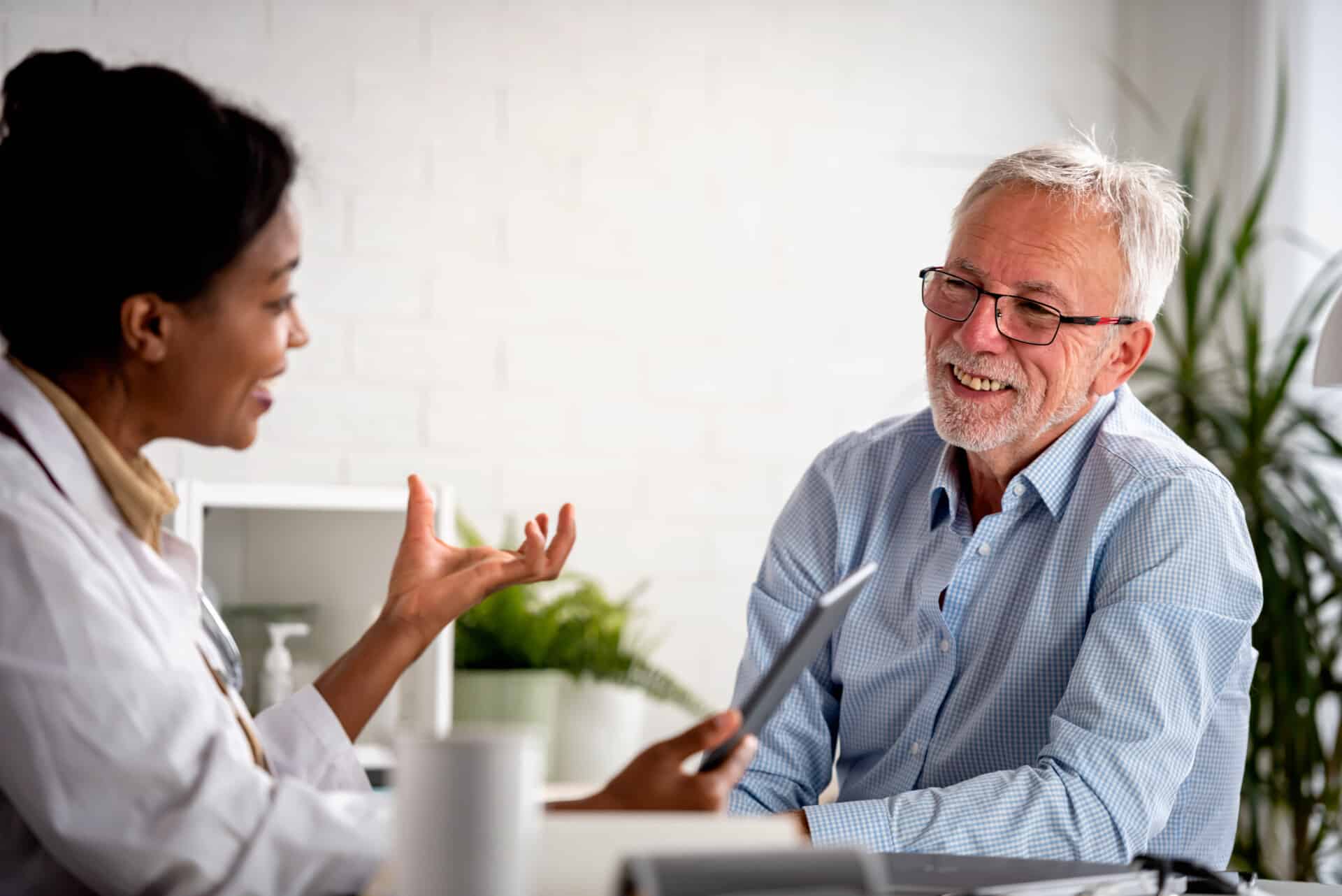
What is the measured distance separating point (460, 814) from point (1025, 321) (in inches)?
49.0

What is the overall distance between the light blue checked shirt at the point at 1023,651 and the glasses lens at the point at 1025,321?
129 millimetres

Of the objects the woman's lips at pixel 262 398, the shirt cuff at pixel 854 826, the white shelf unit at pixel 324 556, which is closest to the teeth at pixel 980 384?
the shirt cuff at pixel 854 826

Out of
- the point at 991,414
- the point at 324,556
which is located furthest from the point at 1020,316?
the point at 324,556

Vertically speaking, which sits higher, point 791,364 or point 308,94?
point 308,94

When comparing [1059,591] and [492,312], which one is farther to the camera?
[492,312]

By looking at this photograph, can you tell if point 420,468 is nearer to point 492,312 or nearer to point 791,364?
point 492,312

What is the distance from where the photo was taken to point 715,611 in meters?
3.24

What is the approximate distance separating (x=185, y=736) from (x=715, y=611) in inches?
95.5

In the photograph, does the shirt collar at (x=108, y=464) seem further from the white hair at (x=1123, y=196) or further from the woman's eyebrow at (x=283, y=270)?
the white hair at (x=1123, y=196)

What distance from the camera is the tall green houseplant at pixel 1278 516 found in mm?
2830

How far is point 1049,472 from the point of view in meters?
1.71

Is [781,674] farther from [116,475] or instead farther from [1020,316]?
[1020,316]

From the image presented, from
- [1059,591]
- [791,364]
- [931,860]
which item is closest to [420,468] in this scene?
[791,364]

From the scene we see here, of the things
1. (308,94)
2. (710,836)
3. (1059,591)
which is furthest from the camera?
(308,94)
